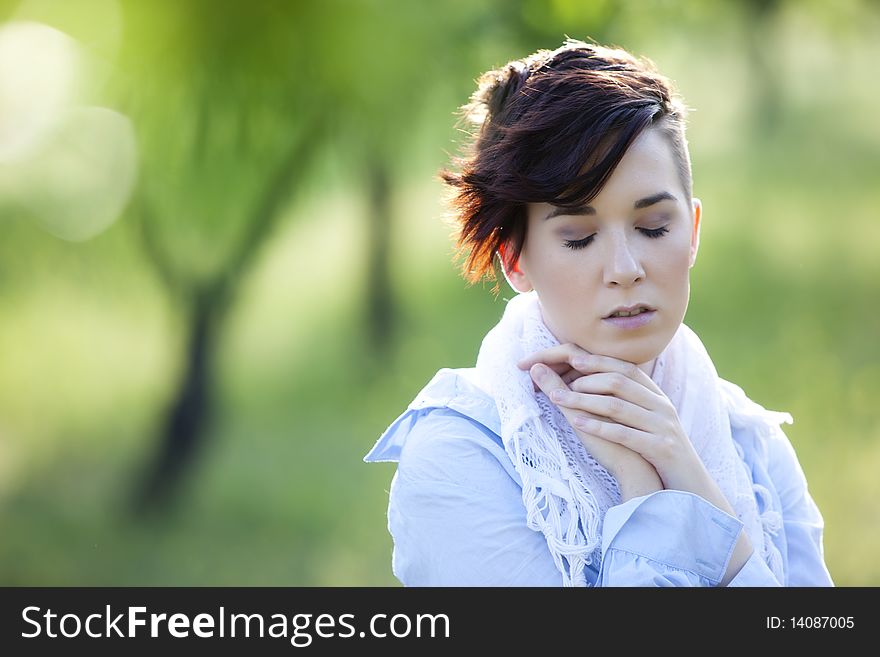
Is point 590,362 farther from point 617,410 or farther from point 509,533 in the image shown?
point 509,533

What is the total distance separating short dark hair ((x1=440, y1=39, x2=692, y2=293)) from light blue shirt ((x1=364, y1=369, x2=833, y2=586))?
0.26 meters

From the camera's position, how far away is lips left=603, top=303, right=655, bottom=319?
1.30 metres

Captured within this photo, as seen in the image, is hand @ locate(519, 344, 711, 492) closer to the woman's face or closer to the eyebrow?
the woman's face

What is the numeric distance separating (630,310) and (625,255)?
81 millimetres

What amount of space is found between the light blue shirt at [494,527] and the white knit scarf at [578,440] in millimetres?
24

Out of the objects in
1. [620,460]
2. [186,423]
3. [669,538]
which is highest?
[186,423]

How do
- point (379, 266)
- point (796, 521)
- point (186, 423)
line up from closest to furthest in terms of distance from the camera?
1. point (796, 521)
2. point (186, 423)
3. point (379, 266)

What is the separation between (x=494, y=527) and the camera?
1.24m

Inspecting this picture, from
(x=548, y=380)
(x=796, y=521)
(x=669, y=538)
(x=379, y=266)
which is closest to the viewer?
(x=669, y=538)

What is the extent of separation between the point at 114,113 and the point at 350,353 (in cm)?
142

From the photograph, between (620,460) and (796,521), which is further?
(796,521)

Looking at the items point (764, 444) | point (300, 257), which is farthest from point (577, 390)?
point (300, 257)

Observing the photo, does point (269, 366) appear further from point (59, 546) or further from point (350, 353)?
point (59, 546)

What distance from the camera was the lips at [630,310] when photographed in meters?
1.30
